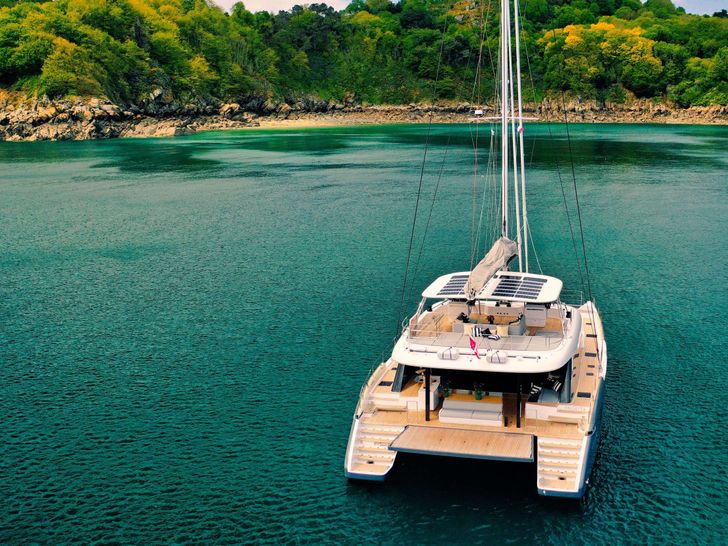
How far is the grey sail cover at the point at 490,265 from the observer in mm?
25953

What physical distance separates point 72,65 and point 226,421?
157770 mm

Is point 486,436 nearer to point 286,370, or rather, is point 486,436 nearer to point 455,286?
point 455,286

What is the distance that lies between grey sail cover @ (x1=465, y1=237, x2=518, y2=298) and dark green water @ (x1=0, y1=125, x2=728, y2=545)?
631cm

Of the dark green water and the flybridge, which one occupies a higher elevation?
the flybridge

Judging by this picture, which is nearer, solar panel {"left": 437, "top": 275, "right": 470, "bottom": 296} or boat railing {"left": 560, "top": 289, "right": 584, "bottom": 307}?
solar panel {"left": 437, "top": 275, "right": 470, "bottom": 296}

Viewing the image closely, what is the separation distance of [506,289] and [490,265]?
67.4 inches

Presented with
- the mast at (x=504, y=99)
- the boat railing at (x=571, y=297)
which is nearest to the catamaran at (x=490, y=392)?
the mast at (x=504, y=99)

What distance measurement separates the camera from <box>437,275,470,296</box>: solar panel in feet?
86.3

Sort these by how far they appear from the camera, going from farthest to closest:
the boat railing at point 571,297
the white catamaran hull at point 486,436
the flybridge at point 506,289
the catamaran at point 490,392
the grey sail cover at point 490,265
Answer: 1. the boat railing at point 571,297
2. the grey sail cover at point 490,265
3. the flybridge at point 506,289
4. the catamaran at point 490,392
5. the white catamaran hull at point 486,436

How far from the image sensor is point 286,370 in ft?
102

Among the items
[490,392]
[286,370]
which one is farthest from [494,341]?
[286,370]

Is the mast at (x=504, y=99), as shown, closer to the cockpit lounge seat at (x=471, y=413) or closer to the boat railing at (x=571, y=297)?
the boat railing at (x=571, y=297)

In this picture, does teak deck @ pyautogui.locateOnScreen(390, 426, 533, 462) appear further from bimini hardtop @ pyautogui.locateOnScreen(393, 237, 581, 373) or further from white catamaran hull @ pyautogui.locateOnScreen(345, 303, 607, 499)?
bimini hardtop @ pyautogui.locateOnScreen(393, 237, 581, 373)

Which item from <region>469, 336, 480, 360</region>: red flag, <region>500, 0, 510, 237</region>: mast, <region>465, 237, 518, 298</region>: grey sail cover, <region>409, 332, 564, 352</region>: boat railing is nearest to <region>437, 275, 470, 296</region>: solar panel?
<region>465, 237, 518, 298</region>: grey sail cover
